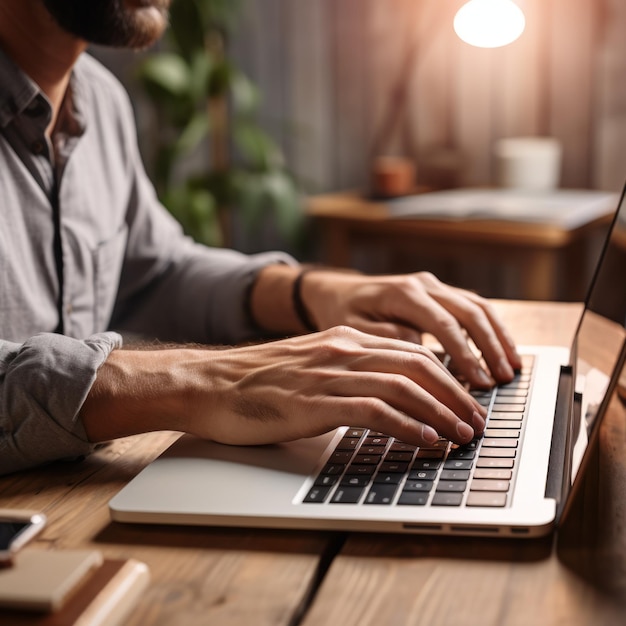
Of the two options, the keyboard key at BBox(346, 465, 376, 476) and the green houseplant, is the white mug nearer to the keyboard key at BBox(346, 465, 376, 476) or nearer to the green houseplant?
the green houseplant

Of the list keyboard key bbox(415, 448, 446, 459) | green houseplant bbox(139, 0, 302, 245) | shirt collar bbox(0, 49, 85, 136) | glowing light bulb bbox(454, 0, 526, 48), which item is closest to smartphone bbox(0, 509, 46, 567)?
keyboard key bbox(415, 448, 446, 459)

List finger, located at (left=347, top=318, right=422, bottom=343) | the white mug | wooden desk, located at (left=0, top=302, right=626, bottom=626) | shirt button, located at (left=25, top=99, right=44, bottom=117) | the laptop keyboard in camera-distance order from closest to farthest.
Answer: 1. wooden desk, located at (left=0, top=302, right=626, bottom=626)
2. the laptop keyboard
3. finger, located at (left=347, top=318, right=422, bottom=343)
4. shirt button, located at (left=25, top=99, right=44, bottom=117)
5. the white mug

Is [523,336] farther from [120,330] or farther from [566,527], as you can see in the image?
[120,330]

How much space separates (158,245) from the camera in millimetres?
1339

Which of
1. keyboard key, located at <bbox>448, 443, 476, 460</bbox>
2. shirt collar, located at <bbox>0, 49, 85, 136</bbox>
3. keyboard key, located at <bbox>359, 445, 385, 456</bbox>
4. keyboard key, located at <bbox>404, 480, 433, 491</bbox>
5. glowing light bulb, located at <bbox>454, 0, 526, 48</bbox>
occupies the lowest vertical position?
keyboard key, located at <bbox>359, 445, 385, 456</bbox>

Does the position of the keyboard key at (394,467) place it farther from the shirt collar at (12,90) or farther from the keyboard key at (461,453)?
the shirt collar at (12,90)

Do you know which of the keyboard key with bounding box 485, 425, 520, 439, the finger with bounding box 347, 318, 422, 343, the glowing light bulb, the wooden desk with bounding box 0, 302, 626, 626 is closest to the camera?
the wooden desk with bounding box 0, 302, 626, 626

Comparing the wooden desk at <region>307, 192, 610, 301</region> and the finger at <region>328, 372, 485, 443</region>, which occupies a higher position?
the finger at <region>328, 372, 485, 443</region>

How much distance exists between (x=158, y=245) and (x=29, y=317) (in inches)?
12.9

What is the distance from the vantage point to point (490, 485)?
1.96 ft

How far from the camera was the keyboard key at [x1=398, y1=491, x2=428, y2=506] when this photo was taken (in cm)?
58

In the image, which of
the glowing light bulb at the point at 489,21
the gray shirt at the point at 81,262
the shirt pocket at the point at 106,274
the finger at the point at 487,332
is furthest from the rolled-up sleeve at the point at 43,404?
the glowing light bulb at the point at 489,21

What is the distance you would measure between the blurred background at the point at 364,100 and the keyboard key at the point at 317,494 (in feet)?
6.41

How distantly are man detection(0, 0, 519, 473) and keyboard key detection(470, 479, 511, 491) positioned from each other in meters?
0.06
